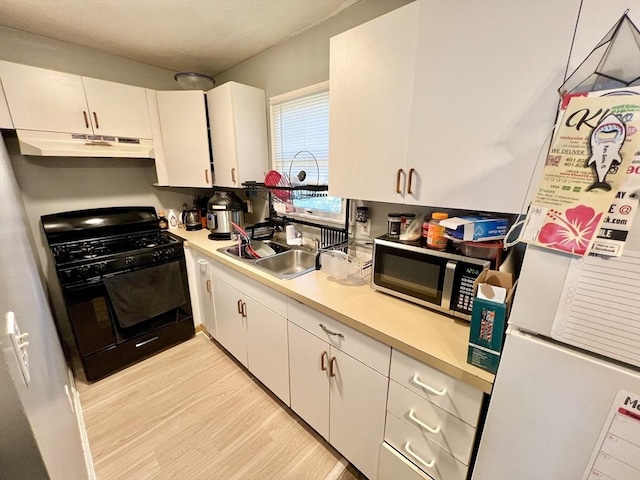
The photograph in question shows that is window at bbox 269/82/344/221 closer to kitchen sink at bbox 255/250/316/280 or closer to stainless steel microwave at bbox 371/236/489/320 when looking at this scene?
kitchen sink at bbox 255/250/316/280

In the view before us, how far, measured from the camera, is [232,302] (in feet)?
6.11

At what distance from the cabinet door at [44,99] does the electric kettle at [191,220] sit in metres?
0.94

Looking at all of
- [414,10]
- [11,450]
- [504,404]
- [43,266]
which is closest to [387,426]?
[504,404]

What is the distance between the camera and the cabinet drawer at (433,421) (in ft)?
2.82

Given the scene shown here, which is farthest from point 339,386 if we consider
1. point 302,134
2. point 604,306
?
point 302,134

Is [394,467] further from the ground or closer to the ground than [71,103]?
closer to the ground

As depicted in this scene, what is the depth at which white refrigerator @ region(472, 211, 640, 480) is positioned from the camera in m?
0.51

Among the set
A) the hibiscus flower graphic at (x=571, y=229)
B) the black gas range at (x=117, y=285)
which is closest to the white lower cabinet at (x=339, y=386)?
the hibiscus flower graphic at (x=571, y=229)

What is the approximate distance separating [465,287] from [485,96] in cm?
68

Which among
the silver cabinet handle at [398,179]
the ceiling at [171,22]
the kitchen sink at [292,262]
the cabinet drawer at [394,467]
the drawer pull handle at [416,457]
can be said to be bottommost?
the cabinet drawer at [394,467]

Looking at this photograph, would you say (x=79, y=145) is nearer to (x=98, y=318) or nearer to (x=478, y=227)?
(x=98, y=318)

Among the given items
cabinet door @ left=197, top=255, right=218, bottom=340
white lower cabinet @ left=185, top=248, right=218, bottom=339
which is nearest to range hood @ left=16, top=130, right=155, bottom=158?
white lower cabinet @ left=185, top=248, right=218, bottom=339

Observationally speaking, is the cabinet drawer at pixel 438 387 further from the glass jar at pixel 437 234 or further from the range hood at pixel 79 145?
the range hood at pixel 79 145

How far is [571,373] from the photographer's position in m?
0.57
